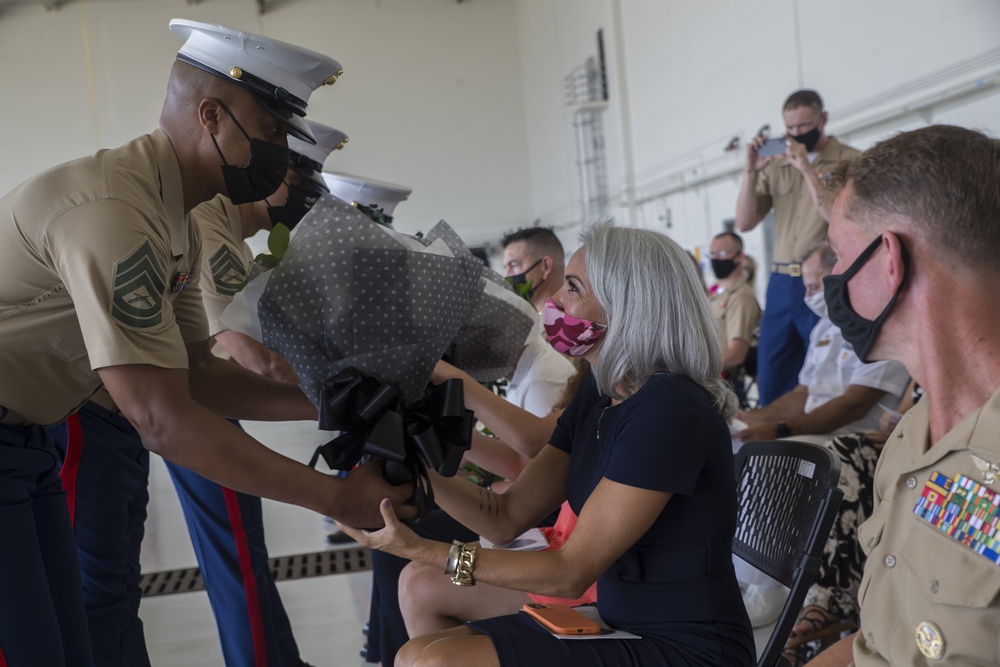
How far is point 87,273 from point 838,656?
1341mm

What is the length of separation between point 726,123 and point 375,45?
9336mm

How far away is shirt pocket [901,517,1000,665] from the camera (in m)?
0.97

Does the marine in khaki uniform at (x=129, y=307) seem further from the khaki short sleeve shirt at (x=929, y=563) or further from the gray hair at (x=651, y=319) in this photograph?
the khaki short sleeve shirt at (x=929, y=563)

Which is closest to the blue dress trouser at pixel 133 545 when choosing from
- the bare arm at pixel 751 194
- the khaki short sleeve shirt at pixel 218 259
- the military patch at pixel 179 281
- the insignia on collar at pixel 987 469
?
the khaki short sleeve shirt at pixel 218 259

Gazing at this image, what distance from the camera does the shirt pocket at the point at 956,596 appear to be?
968 millimetres

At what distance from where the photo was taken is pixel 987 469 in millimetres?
1004

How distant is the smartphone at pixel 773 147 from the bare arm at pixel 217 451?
3761 mm

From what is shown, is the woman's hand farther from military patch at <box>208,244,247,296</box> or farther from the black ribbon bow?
military patch at <box>208,244,247,296</box>

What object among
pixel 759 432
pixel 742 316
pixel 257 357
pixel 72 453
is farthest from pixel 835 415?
pixel 742 316

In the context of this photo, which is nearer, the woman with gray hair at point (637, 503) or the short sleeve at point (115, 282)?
the short sleeve at point (115, 282)

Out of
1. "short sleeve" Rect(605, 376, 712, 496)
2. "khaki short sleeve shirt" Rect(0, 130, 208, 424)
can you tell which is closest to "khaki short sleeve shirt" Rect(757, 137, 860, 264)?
"short sleeve" Rect(605, 376, 712, 496)

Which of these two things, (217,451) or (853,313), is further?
(217,451)

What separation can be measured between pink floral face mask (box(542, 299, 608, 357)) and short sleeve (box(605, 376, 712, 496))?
203 millimetres

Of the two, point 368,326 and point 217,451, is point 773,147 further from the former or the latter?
point 217,451
